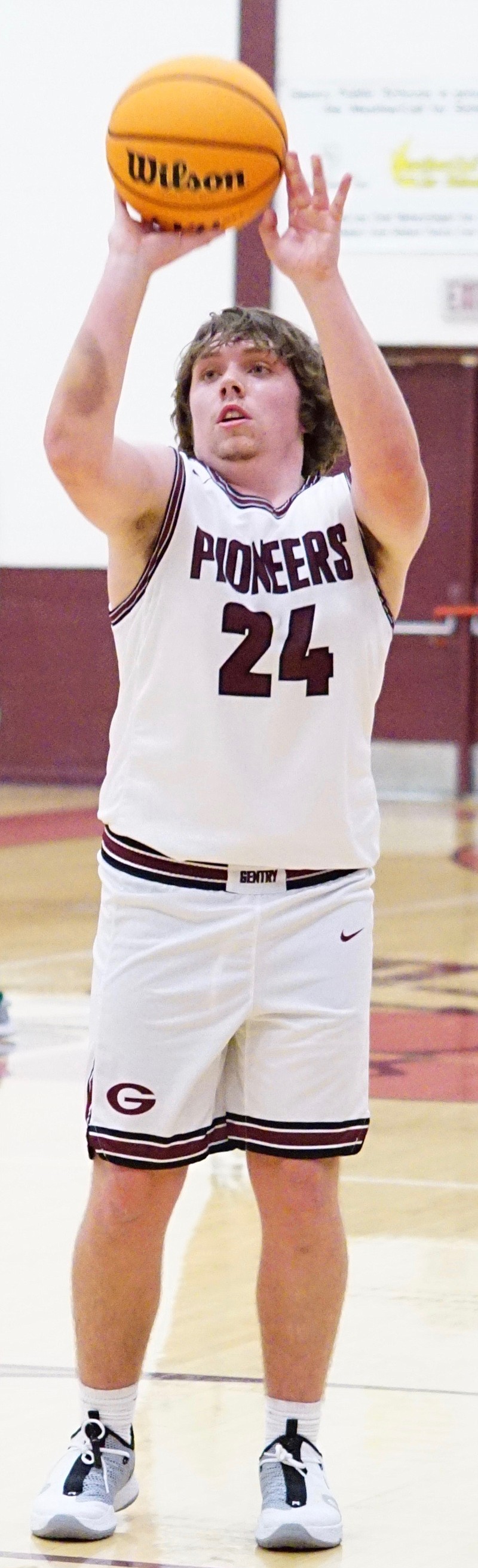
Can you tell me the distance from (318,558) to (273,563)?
0.06 meters

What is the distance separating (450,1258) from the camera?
3.93 meters

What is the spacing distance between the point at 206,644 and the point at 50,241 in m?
10.9

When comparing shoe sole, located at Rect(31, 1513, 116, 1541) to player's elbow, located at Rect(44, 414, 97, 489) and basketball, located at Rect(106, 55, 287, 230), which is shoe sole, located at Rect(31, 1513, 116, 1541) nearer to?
player's elbow, located at Rect(44, 414, 97, 489)

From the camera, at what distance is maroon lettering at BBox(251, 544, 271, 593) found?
264 centimetres

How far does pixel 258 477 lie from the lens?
277 centimetres

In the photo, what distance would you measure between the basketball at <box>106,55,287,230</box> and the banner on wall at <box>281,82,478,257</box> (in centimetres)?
1005

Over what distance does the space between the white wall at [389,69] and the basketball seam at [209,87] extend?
9860 mm

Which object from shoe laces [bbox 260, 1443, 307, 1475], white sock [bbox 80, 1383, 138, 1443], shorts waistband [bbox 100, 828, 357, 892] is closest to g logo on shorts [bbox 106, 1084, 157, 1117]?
shorts waistband [bbox 100, 828, 357, 892]

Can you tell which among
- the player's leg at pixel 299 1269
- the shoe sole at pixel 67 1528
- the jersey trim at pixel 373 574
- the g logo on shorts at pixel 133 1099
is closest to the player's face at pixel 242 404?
the jersey trim at pixel 373 574

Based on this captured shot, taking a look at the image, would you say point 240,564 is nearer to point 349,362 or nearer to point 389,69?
point 349,362

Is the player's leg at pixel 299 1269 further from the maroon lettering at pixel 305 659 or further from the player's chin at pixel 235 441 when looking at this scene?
the player's chin at pixel 235 441

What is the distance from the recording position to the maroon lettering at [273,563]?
264 centimetres

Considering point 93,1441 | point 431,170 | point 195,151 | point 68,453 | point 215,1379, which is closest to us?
point 68,453

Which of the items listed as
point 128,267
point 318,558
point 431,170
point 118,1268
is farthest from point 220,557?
point 431,170
